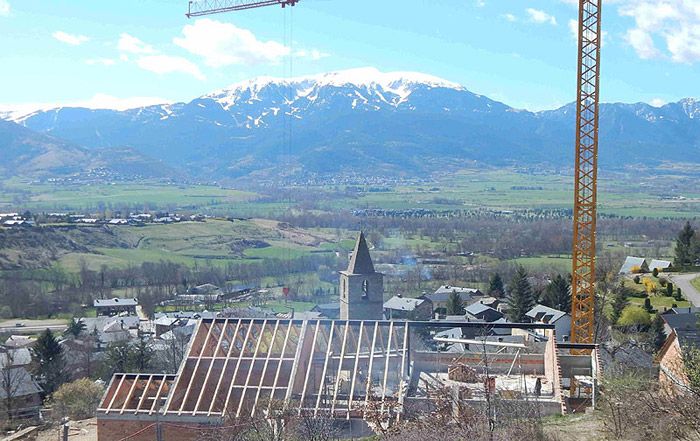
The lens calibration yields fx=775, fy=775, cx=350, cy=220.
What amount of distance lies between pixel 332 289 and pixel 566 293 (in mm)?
23064

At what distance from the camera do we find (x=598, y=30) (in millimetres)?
33969

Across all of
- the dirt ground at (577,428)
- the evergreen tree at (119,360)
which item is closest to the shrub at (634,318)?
the dirt ground at (577,428)

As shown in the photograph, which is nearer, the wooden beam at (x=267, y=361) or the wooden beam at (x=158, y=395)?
the wooden beam at (x=267, y=361)

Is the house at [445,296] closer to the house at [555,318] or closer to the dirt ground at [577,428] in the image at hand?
the house at [555,318]

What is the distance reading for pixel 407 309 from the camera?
55719mm

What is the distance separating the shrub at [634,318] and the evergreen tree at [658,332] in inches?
41.9

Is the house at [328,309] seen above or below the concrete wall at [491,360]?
below

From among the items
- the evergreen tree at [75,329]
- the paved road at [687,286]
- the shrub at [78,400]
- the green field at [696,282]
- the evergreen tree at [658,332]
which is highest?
the green field at [696,282]

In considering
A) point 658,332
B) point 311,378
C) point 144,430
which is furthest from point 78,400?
point 658,332

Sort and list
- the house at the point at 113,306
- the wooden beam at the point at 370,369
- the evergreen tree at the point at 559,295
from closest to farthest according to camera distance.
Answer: the wooden beam at the point at 370,369, the evergreen tree at the point at 559,295, the house at the point at 113,306

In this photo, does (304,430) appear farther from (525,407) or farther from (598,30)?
(598,30)

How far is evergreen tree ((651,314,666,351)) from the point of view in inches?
1494

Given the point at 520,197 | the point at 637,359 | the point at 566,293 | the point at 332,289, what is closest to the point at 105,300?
the point at 332,289

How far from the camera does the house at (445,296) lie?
192ft
